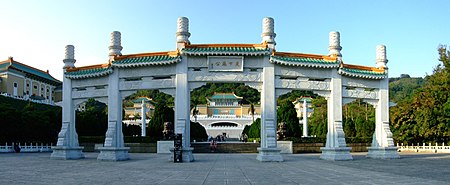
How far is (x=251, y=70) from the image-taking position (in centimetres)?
1877

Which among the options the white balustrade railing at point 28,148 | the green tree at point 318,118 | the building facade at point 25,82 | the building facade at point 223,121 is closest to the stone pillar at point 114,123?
the white balustrade railing at point 28,148

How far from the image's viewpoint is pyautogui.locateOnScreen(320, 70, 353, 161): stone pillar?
19312 mm

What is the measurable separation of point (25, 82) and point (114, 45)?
159ft

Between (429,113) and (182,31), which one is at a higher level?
(182,31)

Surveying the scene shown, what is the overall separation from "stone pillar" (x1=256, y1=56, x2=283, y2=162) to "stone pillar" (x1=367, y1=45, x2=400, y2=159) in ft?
18.6

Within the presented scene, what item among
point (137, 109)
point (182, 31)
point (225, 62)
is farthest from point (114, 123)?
point (137, 109)

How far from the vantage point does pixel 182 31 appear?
18.8m

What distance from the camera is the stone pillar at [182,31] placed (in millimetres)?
18755

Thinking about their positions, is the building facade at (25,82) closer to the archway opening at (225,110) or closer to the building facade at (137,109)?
the building facade at (137,109)

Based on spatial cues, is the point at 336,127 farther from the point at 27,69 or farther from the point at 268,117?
the point at 27,69

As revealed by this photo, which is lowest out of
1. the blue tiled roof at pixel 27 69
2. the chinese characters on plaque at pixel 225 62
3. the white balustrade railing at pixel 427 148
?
the white balustrade railing at pixel 427 148

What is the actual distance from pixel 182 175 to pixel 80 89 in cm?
1137

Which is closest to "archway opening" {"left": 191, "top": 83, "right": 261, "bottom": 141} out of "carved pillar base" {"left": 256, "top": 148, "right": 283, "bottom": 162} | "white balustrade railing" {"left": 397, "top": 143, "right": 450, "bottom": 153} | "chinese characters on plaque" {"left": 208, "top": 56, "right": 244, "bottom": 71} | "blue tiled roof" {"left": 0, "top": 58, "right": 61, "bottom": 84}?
"white balustrade railing" {"left": 397, "top": 143, "right": 450, "bottom": 153}

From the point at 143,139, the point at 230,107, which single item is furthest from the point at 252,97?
the point at 143,139
